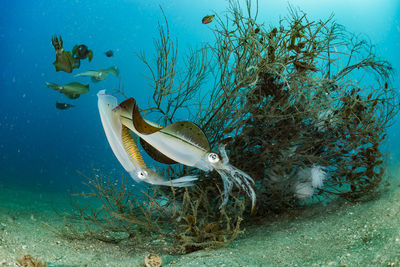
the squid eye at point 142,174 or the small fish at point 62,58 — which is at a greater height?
the small fish at point 62,58

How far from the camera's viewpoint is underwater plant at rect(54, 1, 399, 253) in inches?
155

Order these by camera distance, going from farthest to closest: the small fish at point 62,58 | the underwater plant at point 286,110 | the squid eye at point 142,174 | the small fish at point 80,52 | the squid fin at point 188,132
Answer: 1. the small fish at point 80,52
2. the small fish at point 62,58
3. the underwater plant at point 286,110
4. the squid eye at point 142,174
5. the squid fin at point 188,132


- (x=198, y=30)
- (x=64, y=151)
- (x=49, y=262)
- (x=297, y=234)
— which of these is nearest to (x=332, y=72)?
(x=297, y=234)

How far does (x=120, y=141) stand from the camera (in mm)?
2236

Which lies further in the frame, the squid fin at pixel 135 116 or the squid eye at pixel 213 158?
the squid eye at pixel 213 158

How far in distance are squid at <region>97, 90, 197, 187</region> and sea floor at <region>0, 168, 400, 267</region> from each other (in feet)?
3.58

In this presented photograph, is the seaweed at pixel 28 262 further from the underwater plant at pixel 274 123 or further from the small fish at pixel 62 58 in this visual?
the small fish at pixel 62 58

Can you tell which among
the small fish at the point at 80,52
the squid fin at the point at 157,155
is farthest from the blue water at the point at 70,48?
the squid fin at the point at 157,155

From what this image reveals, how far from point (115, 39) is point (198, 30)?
751 inches

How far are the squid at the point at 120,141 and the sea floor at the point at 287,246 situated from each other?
3.58 ft

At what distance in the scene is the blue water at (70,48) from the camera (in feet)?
145

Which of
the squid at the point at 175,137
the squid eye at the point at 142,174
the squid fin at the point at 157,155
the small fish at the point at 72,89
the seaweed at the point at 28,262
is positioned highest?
the small fish at the point at 72,89

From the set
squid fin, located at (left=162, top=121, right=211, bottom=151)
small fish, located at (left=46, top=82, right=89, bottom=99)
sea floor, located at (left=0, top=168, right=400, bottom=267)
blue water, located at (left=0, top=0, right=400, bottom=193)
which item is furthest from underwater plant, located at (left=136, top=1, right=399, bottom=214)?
blue water, located at (left=0, top=0, right=400, bottom=193)

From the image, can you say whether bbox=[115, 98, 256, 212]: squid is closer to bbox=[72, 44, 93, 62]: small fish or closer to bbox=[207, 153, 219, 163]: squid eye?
bbox=[207, 153, 219, 163]: squid eye
